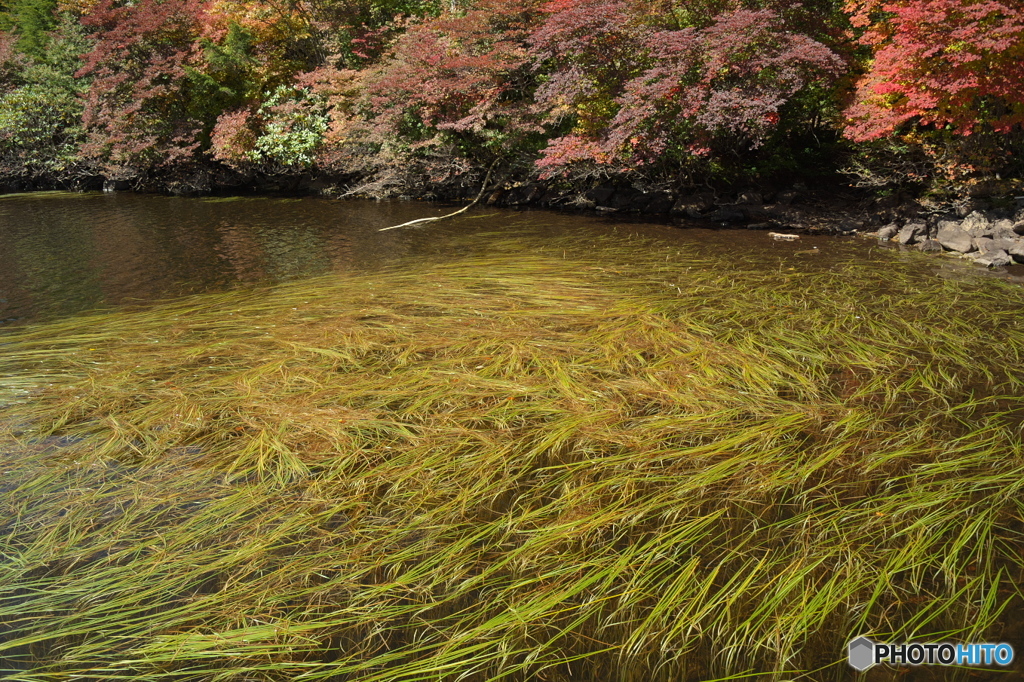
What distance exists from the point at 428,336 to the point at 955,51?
22.7 ft

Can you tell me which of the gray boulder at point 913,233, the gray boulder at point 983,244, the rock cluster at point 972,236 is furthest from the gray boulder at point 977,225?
the gray boulder at point 913,233

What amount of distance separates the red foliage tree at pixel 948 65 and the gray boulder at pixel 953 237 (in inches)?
43.1

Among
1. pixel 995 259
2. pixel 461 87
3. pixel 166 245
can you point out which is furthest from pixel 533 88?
pixel 995 259

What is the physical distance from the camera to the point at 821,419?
11.3 feet

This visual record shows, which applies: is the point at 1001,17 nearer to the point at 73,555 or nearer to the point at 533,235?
the point at 533,235

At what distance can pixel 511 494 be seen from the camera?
295 cm

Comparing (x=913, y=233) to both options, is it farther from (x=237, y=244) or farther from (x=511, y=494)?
(x=237, y=244)

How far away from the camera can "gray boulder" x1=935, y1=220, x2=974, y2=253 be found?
23.9 ft

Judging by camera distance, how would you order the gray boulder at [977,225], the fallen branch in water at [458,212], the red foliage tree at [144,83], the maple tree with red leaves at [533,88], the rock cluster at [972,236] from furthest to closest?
1. the red foliage tree at [144,83]
2. the fallen branch in water at [458,212]
3. the maple tree with red leaves at [533,88]
4. the gray boulder at [977,225]
5. the rock cluster at [972,236]

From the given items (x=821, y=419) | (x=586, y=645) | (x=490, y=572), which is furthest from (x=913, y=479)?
(x=490, y=572)

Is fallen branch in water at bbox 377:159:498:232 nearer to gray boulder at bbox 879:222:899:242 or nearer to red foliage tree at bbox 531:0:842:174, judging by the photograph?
red foliage tree at bbox 531:0:842:174

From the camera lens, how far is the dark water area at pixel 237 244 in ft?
22.9

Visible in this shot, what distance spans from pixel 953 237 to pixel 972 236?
190 millimetres

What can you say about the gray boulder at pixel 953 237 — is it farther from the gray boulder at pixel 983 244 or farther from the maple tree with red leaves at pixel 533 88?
the maple tree with red leaves at pixel 533 88
